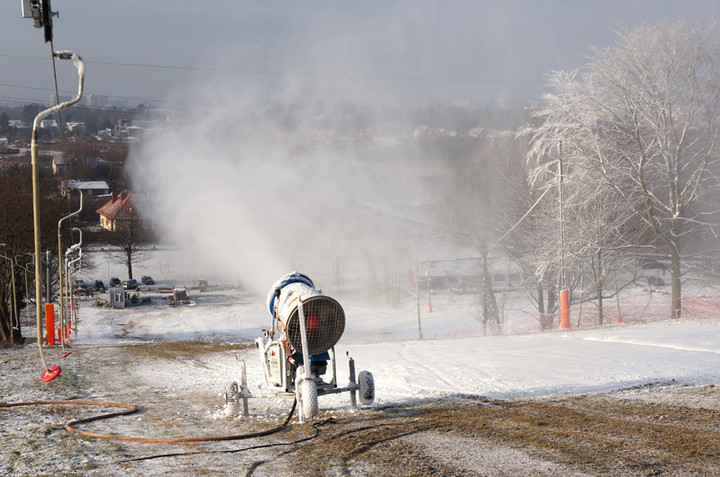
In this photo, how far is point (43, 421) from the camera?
10.5 meters

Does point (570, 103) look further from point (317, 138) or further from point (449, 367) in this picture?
point (317, 138)

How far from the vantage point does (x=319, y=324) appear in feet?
34.1

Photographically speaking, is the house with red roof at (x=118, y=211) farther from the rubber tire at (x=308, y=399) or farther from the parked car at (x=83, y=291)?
the rubber tire at (x=308, y=399)

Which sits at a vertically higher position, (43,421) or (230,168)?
(230,168)

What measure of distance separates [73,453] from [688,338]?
13828 millimetres

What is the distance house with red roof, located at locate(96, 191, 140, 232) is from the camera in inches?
3022

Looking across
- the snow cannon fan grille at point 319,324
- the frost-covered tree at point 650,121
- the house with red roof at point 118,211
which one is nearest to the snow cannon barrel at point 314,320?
the snow cannon fan grille at point 319,324

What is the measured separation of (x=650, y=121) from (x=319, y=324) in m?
25.9

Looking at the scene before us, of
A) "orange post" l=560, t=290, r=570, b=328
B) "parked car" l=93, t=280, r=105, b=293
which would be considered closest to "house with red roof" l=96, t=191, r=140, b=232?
"parked car" l=93, t=280, r=105, b=293

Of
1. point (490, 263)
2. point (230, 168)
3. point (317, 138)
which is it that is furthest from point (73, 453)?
point (317, 138)

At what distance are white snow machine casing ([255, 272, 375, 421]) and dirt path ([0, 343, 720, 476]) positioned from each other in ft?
1.23

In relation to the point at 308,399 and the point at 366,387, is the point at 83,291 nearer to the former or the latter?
the point at 366,387

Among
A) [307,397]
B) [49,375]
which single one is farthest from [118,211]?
[307,397]

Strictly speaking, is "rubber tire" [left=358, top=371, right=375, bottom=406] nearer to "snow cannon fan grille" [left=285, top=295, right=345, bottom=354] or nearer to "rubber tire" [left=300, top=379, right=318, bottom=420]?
"snow cannon fan grille" [left=285, top=295, right=345, bottom=354]
